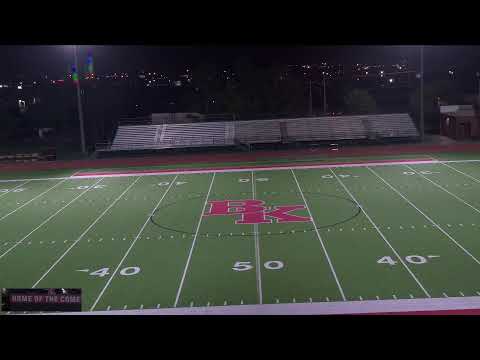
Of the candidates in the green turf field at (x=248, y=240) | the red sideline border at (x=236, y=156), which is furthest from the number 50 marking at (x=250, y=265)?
the red sideline border at (x=236, y=156)

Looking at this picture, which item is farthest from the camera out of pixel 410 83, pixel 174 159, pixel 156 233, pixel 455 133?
pixel 410 83

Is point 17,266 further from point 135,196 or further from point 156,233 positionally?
point 135,196

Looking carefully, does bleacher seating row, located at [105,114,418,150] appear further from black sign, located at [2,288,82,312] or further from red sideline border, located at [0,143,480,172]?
black sign, located at [2,288,82,312]

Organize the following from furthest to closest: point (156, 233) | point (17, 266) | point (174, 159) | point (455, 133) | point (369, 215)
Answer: point (455, 133)
point (174, 159)
point (369, 215)
point (156, 233)
point (17, 266)

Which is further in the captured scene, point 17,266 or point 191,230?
point 191,230

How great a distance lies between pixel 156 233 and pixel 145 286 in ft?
11.1

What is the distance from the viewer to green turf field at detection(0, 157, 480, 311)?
855cm

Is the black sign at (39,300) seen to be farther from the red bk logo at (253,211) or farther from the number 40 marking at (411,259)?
the red bk logo at (253,211)

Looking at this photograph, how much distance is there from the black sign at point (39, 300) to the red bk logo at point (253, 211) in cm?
955

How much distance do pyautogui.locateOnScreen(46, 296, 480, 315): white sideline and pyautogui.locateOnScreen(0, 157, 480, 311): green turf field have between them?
0.20 metres

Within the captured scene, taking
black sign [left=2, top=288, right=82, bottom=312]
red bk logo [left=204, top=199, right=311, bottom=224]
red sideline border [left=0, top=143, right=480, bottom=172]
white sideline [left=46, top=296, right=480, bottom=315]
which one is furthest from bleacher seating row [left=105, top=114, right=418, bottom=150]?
black sign [left=2, top=288, right=82, bottom=312]

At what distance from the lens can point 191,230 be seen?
12344 mm

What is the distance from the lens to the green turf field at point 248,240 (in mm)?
8547

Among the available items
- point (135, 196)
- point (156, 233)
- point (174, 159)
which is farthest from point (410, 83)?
point (156, 233)
